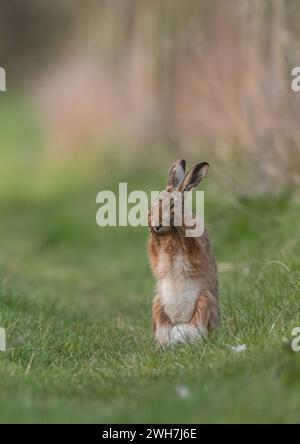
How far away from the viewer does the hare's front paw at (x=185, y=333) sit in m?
7.20

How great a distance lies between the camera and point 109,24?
23125 millimetres

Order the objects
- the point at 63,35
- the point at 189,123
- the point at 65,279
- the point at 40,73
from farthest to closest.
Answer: the point at 40,73 → the point at 63,35 → the point at 189,123 → the point at 65,279

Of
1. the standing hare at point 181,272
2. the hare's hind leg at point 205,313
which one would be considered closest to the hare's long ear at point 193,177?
the standing hare at point 181,272

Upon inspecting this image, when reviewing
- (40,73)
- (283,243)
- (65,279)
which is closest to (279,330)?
(283,243)

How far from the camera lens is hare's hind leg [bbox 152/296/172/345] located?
739cm

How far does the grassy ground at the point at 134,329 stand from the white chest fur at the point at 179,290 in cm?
28

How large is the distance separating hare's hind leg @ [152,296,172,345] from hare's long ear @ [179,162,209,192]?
796 mm

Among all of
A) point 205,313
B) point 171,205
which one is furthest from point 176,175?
point 205,313

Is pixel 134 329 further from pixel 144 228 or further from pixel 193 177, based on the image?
pixel 144 228

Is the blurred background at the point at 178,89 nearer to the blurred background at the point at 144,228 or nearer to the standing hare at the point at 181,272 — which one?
the blurred background at the point at 144,228

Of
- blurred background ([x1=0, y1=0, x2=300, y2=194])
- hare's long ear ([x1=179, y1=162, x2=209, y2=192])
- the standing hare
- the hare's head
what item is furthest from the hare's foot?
blurred background ([x1=0, y1=0, x2=300, y2=194])

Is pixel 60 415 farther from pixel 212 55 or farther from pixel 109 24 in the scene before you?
pixel 109 24
